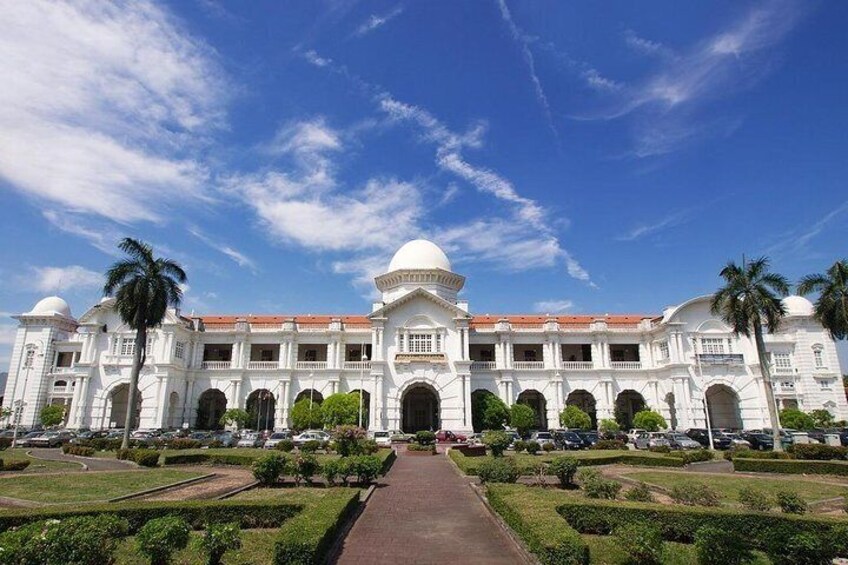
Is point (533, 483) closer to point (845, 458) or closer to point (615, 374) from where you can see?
point (845, 458)

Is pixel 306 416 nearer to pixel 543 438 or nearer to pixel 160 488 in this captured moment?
pixel 543 438

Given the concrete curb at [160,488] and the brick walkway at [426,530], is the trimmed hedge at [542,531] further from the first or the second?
the concrete curb at [160,488]

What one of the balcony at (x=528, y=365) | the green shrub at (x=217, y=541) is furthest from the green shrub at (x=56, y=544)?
the balcony at (x=528, y=365)

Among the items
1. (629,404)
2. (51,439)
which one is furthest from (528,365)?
(51,439)

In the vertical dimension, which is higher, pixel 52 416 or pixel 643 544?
pixel 52 416

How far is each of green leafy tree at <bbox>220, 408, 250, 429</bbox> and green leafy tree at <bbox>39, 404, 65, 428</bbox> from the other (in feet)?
52.6

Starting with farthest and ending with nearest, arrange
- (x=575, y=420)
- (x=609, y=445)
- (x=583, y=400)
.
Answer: (x=583, y=400) < (x=575, y=420) < (x=609, y=445)

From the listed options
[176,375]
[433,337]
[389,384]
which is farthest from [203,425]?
[433,337]

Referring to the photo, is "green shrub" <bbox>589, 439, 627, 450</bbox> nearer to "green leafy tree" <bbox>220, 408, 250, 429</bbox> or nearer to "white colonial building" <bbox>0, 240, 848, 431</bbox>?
"white colonial building" <bbox>0, 240, 848, 431</bbox>

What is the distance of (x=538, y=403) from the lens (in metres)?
54.4

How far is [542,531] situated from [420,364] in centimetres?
3751

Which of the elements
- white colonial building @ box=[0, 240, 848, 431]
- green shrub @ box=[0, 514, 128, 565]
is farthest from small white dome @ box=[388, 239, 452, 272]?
green shrub @ box=[0, 514, 128, 565]

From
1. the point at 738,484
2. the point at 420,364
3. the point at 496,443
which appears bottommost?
the point at 738,484

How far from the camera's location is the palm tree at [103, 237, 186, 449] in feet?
117
